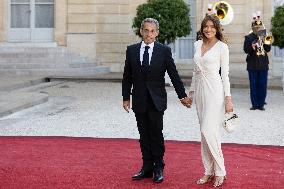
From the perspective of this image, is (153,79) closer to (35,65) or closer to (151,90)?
(151,90)

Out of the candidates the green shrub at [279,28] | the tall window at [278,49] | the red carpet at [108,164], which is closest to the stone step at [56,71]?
the tall window at [278,49]

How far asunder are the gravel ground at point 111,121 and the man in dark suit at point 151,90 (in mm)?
2285

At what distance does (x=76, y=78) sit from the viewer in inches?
640

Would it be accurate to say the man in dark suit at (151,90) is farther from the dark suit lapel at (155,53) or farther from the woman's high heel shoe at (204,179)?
the woman's high heel shoe at (204,179)

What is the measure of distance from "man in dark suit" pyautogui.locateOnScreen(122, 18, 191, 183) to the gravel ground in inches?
90.0

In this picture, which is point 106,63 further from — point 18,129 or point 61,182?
point 61,182

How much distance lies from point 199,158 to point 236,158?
0.42 m

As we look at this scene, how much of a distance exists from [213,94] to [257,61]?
567cm

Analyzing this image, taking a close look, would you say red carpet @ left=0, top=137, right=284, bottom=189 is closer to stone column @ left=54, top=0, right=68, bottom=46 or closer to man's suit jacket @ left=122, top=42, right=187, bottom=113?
man's suit jacket @ left=122, top=42, right=187, bottom=113

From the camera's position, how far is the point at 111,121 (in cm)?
857

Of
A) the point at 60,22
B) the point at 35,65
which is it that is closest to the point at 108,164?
the point at 35,65

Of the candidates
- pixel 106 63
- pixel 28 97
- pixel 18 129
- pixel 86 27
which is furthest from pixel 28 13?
pixel 18 129

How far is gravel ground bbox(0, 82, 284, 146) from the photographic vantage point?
7289mm

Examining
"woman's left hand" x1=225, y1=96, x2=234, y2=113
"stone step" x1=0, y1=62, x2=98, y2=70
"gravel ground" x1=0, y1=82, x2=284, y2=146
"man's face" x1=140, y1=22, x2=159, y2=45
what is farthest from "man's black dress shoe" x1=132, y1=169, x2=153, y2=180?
"stone step" x1=0, y1=62, x2=98, y2=70
